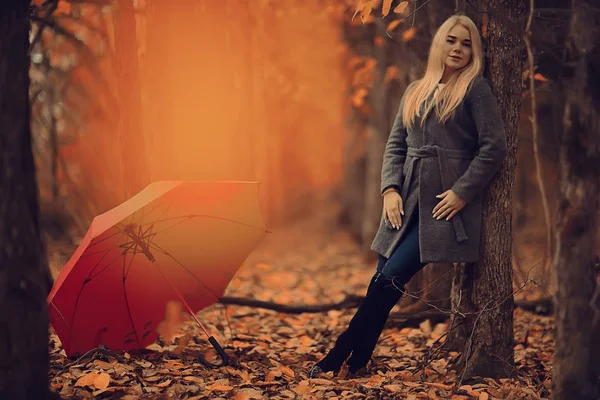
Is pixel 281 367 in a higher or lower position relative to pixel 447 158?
lower

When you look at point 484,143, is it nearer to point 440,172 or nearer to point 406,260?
point 440,172

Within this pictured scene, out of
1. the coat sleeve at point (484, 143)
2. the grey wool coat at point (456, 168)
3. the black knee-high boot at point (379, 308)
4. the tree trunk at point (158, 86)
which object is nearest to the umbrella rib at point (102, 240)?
the black knee-high boot at point (379, 308)

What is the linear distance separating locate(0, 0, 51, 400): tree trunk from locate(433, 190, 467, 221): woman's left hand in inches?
85.5

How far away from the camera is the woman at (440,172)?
3.62 m

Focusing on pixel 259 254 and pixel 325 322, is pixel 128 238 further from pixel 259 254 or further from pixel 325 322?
pixel 259 254

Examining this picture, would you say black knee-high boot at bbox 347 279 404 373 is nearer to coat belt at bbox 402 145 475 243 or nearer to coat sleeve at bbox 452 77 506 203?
coat belt at bbox 402 145 475 243

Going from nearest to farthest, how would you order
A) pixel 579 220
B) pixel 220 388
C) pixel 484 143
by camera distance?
pixel 579 220 → pixel 484 143 → pixel 220 388

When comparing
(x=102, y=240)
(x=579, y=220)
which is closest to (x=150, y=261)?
(x=102, y=240)

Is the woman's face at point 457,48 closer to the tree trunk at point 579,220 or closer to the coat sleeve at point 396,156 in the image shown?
the coat sleeve at point 396,156

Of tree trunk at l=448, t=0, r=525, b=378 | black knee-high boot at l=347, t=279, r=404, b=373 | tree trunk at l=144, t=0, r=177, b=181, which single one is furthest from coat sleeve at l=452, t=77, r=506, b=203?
Answer: tree trunk at l=144, t=0, r=177, b=181

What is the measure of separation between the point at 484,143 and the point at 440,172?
0.30 m

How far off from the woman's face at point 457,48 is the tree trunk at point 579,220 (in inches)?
38.5

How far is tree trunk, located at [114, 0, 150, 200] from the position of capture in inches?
247

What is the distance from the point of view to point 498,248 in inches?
150
